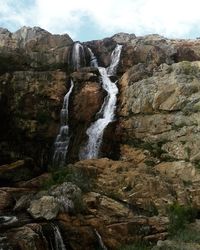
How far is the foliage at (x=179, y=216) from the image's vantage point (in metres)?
20.6

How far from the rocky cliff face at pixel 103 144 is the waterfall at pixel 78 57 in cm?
39

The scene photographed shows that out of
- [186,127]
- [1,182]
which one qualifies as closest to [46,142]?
[1,182]

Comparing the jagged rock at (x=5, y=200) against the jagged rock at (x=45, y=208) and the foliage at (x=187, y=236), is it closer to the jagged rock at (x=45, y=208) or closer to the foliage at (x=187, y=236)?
the jagged rock at (x=45, y=208)

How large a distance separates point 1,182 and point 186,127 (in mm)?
12711

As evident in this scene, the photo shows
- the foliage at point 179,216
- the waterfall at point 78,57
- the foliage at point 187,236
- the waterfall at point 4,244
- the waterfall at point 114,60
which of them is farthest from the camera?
the waterfall at point 78,57

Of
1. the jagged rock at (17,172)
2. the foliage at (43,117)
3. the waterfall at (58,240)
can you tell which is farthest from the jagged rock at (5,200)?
the foliage at (43,117)

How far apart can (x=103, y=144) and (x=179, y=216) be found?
35.8 feet

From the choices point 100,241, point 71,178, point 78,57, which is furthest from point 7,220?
point 78,57

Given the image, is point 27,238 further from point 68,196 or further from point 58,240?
point 68,196

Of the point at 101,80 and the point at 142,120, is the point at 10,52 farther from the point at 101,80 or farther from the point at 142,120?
the point at 142,120

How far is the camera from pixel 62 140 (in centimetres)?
3231

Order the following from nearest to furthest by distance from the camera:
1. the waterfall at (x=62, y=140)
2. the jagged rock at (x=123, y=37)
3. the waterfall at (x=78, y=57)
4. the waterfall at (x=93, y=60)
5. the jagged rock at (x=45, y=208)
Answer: the jagged rock at (x=45, y=208) → the waterfall at (x=62, y=140) → the waterfall at (x=78, y=57) → the waterfall at (x=93, y=60) → the jagged rock at (x=123, y=37)

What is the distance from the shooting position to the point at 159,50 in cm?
4122

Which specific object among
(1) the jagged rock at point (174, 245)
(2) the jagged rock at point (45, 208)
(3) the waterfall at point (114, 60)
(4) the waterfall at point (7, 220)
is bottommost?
(1) the jagged rock at point (174, 245)
